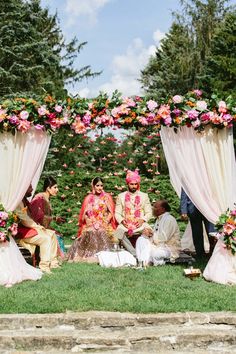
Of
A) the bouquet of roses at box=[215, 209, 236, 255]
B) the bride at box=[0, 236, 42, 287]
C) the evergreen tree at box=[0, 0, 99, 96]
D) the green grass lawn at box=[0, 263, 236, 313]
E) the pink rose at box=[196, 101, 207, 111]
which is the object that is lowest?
the green grass lawn at box=[0, 263, 236, 313]

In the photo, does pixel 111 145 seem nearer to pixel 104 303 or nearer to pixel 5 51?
pixel 5 51

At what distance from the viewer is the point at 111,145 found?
38.1 m

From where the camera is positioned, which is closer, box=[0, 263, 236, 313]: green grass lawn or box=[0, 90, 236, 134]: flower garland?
box=[0, 263, 236, 313]: green grass lawn

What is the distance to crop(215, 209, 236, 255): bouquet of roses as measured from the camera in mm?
7227

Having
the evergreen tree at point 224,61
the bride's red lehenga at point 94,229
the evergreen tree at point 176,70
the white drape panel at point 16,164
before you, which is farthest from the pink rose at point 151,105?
the evergreen tree at point 176,70

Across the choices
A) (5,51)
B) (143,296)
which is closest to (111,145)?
(5,51)

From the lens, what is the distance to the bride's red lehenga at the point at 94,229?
31.3 feet

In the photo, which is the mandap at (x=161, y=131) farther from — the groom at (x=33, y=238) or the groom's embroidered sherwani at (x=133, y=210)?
the groom's embroidered sherwani at (x=133, y=210)

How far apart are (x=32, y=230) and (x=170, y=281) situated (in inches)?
96.1

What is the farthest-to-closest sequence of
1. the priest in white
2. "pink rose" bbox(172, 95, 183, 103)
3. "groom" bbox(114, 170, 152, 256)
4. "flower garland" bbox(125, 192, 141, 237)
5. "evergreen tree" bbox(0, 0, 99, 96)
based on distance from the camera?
"evergreen tree" bbox(0, 0, 99, 96), "flower garland" bbox(125, 192, 141, 237), "groom" bbox(114, 170, 152, 256), the priest in white, "pink rose" bbox(172, 95, 183, 103)

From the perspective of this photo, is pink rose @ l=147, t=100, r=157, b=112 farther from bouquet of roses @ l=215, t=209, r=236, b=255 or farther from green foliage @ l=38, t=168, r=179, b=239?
green foliage @ l=38, t=168, r=179, b=239

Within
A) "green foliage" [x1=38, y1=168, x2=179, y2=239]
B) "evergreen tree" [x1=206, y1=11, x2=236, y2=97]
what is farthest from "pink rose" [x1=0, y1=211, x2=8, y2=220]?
"evergreen tree" [x1=206, y1=11, x2=236, y2=97]

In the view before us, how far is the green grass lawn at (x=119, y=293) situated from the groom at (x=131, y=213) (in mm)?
1255

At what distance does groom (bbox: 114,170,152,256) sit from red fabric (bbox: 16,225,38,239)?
1546 millimetres
